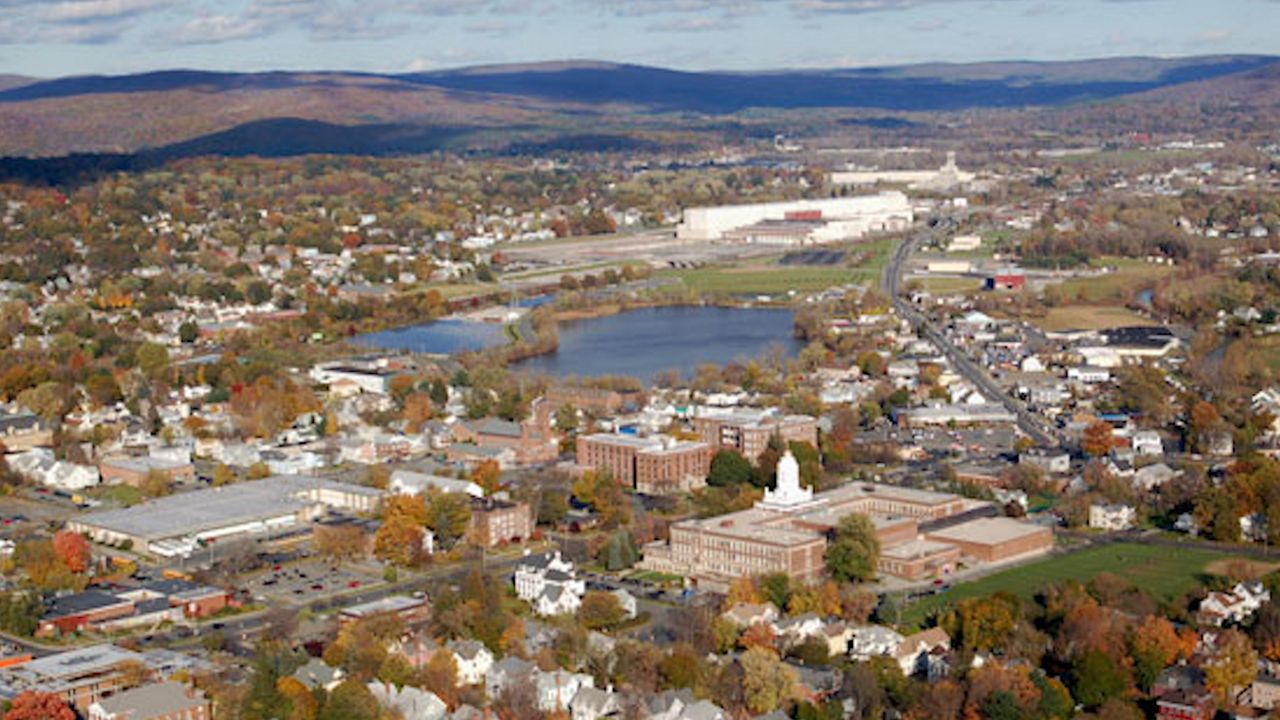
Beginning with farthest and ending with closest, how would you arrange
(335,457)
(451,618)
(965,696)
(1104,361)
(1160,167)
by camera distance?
1. (1160,167)
2. (1104,361)
3. (335,457)
4. (451,618)
5. (965,696)

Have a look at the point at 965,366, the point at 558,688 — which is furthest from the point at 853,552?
the point at 965,366

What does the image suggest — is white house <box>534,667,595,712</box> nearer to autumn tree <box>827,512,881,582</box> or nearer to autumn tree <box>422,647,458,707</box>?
autumn tree <box>422,647,458,707</box>

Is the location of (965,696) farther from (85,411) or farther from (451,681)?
(85,411)

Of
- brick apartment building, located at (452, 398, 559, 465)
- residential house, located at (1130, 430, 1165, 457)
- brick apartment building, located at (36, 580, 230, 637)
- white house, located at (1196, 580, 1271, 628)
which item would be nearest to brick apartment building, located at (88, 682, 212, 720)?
brick apartment building, located at (36, 580, 230, 637)

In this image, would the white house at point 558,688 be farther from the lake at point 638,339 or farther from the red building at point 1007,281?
the red building at point 1007,281

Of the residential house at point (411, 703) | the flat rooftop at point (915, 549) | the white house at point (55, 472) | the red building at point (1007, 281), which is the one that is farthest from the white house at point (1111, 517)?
the red building at point (1007, 281)

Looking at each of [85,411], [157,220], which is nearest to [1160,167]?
[157,220]
